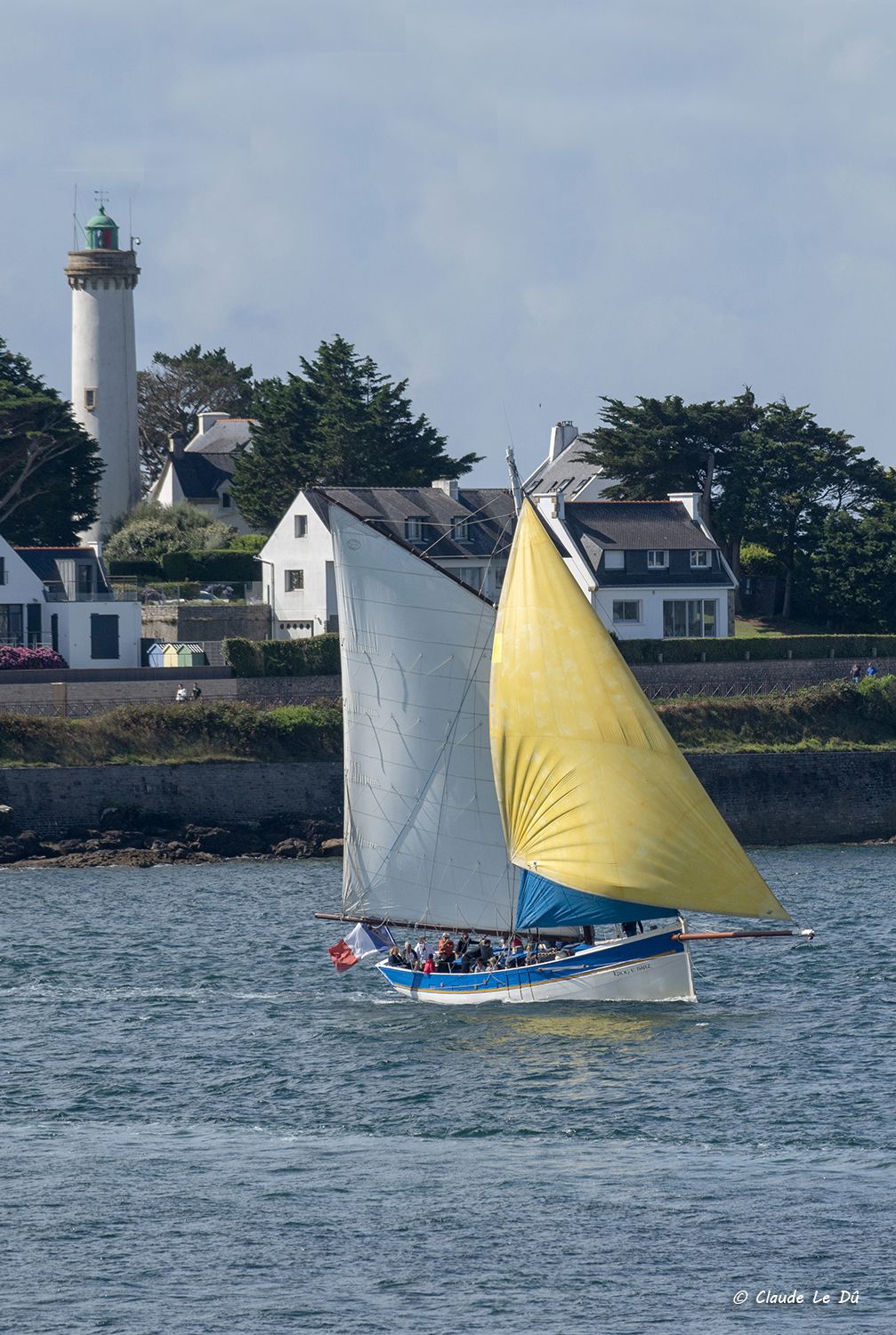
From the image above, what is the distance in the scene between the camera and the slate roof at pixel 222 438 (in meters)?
127

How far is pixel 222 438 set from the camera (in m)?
128

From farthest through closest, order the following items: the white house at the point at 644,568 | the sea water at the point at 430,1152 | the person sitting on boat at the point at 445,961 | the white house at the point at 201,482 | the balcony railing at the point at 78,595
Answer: the white house at the point at 201,482
the white house at the point at 644,568
the balcony railing at the point at 78,595
the person sitting on boat at the point at 445,961
the sea water at the point at 430,1152

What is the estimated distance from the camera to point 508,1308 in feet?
80.8

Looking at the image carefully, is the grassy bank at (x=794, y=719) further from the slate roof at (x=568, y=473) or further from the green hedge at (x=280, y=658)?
the slate roof at (x=568, y=473)

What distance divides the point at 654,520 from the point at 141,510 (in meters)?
28.1

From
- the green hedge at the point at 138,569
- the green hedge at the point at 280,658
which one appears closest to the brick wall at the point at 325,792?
the green hedge at the point at 280,658

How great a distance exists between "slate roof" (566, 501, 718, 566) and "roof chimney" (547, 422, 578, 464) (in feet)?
63.9

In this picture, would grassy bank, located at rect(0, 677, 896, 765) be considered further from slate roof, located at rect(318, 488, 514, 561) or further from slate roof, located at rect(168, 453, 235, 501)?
slate roof, located at rect(168, 453, 235, 501)

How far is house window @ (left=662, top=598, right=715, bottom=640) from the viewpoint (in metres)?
90.1

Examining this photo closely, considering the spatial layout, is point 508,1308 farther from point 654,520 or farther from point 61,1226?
point 654,520

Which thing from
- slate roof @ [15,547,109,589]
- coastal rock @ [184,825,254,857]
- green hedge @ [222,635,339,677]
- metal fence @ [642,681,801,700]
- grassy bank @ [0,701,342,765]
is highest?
slate roof @ [15,547,109,589]

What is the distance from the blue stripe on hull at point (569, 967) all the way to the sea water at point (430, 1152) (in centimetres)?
63

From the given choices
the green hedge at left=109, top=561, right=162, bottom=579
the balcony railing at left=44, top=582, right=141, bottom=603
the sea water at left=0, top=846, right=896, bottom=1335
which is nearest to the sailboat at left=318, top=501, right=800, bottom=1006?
the sea water at left=0, top=846, right=896, bottom=1335

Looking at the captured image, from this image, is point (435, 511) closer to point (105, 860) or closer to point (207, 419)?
point (105, 860)
